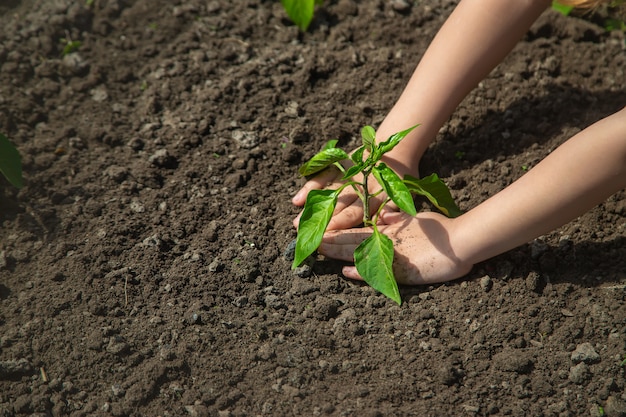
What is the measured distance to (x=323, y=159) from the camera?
205 cm

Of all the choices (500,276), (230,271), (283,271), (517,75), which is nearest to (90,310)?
(230,271)

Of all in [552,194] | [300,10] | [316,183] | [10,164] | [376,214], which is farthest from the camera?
[300,10]

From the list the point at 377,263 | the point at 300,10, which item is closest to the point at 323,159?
the point at 377,263

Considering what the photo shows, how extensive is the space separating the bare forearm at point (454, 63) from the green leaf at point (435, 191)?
0.22 metres

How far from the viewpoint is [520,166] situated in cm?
232

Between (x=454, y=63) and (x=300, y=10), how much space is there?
809 mm

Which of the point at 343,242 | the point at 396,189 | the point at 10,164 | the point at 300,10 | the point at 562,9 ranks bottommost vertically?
the point at 562,9

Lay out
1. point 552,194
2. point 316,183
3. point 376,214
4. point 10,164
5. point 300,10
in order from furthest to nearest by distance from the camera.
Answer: point 300,10, point 316,183, point 10,164, point 376,214, point 552,194

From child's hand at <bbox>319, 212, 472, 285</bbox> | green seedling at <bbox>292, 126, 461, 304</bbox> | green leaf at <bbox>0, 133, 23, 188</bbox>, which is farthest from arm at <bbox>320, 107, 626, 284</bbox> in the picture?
green leaf at <bbox>0, 133, 23, 188</bbox>

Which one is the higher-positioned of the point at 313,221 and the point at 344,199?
the point at 313,221

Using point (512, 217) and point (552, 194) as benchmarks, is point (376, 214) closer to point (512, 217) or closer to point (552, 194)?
point (512, 217)

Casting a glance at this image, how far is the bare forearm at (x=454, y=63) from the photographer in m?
2.16

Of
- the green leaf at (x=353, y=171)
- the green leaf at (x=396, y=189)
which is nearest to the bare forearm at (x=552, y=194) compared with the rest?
the green leaf at (x=396, y=189)

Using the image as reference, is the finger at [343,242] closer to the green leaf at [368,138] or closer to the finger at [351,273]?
the finger at [351,273]
